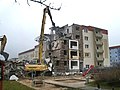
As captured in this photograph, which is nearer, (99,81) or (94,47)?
(99,81)

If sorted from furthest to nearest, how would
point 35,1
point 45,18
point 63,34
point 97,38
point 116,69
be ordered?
point 97,38
point 63,34
point 45,18
point 116,69
point 35,1

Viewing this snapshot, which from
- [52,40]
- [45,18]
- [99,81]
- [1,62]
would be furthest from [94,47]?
[1,62]

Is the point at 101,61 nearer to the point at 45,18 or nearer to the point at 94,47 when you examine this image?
the point at 94,47

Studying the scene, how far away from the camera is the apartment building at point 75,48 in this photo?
197ft

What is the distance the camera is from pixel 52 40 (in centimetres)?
6347

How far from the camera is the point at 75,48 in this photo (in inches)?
2496

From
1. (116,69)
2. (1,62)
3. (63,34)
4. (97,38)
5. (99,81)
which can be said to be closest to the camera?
(1,62)

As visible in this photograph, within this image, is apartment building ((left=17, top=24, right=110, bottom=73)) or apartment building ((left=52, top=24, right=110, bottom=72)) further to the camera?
apartment building ((left=52, top=24, right=110, bottom=72))

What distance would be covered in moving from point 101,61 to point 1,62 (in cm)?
6242

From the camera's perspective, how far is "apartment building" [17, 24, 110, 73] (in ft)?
197

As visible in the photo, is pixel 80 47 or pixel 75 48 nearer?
pixel 75 48

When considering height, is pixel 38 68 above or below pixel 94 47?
below

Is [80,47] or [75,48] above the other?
[80,47]

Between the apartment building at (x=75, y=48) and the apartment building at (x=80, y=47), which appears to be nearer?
Answer: the apartment building at (x=75, y=48)
